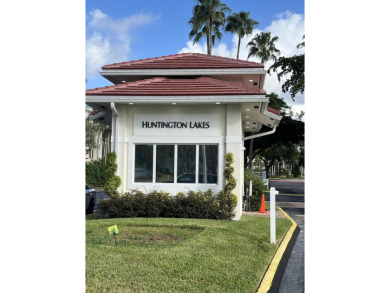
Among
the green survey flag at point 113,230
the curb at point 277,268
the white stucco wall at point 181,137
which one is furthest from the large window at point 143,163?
the green survey flag at point 113,230

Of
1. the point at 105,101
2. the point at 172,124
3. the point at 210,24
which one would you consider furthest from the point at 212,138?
the point at 210,24

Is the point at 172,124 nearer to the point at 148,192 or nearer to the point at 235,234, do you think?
the point at 148,192

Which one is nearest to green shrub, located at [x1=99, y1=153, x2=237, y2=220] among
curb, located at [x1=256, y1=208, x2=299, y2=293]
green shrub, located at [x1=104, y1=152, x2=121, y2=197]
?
green shrub, located at [x1=104, y1=152, x2=121, y2=197]

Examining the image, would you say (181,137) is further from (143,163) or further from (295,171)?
(295,171)

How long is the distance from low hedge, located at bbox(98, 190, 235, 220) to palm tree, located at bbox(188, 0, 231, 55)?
27276mm

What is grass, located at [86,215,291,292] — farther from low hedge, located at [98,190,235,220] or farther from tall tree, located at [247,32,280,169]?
tall tree, located at [247,32,280,169]

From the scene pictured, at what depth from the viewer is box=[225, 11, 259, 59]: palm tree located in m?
38.9

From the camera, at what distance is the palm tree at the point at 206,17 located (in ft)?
118

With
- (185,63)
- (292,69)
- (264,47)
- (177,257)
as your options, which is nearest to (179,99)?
(185,63)

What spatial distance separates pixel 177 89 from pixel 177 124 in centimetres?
101

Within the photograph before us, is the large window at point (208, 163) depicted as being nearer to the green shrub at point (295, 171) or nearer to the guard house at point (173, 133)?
the guard house at point (173, 133)

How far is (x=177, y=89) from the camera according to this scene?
1170cm
